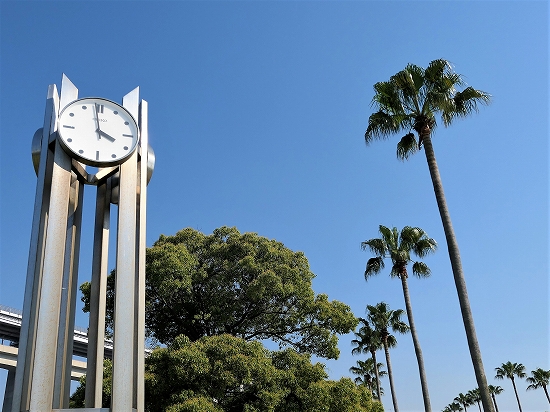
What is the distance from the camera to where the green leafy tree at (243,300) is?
46.9 ft

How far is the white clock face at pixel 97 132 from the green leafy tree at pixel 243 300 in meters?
7.02

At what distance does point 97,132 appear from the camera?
7137 mm

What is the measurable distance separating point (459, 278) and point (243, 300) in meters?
6.16

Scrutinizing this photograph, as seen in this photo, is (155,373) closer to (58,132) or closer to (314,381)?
(314,381)

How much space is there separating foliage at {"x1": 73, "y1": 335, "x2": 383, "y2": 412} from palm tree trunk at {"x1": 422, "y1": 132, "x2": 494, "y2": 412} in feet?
10.6

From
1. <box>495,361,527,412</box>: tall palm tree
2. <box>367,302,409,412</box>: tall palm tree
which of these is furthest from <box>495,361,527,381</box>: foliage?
<box>367,302,409,412</box>: tall palm tree

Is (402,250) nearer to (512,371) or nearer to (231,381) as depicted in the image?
(231,381)

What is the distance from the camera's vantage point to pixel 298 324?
49.2ft

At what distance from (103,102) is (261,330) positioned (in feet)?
31.9

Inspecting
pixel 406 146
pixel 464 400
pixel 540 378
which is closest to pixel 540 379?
pixel 540 378

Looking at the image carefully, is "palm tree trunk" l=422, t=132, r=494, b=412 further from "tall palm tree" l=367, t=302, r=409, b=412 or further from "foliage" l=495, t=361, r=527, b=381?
"foliage" l=495, t=361, r=527, b=381

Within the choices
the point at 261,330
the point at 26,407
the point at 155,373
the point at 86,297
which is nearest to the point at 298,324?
the point at 261,330

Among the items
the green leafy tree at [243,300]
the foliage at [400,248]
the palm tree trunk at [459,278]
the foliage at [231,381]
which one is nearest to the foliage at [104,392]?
the foliage at [231,381]

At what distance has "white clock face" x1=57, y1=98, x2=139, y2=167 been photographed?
691 centimetres
